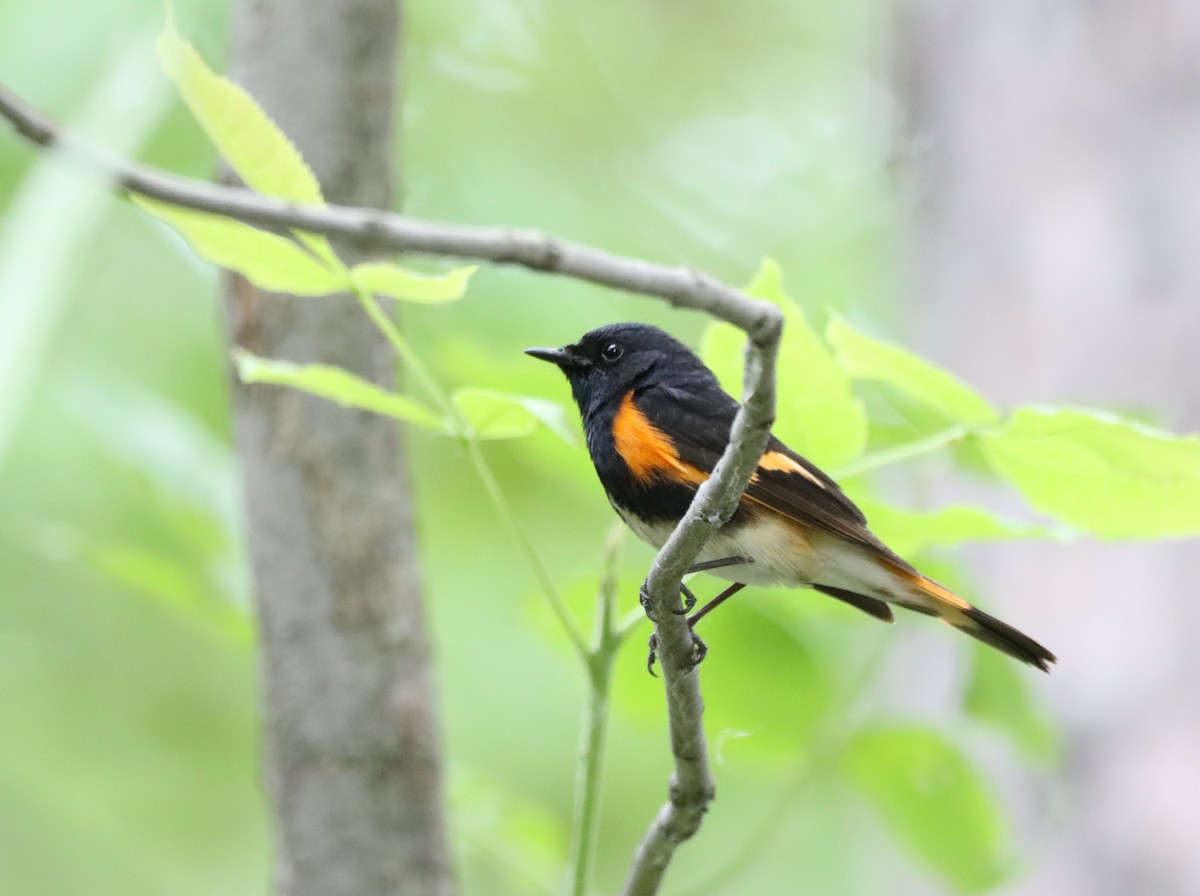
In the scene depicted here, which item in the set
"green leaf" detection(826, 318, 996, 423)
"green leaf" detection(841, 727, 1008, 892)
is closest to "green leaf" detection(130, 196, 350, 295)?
"green leaf" detection(826, 318, 996, 423)

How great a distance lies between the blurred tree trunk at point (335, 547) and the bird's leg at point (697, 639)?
47cm

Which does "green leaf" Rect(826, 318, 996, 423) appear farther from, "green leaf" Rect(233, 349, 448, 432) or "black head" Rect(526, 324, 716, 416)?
"black head" Rect(526, 324, 716, 416)

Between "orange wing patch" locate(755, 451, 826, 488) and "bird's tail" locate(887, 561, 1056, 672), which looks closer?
"bird's tail" locate(887, 561, 1056, 672)

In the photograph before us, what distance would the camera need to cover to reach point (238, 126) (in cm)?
108

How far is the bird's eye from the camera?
7.22 feet

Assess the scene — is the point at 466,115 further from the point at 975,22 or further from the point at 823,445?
the point at 823,445

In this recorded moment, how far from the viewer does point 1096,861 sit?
10.3 feet

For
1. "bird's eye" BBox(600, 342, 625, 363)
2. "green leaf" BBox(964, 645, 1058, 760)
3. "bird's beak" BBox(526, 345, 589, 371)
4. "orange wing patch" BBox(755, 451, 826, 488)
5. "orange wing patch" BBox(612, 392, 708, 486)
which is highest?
"orange wing patch" BBox(755, 451, 826, 488)

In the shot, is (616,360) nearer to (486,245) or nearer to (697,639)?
(697,639)

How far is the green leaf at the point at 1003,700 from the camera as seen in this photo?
182 centimetres

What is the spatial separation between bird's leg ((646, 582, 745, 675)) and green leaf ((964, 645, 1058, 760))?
1.23 feet

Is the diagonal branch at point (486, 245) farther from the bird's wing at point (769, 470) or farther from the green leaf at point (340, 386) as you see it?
the bird's wing at point (769, 470)

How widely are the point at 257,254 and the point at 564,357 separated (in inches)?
40.4

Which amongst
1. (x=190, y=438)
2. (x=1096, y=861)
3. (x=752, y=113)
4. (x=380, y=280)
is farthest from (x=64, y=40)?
(x=752, y=113)
